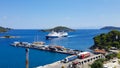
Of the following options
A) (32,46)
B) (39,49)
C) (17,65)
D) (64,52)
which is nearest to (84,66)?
(17,65)

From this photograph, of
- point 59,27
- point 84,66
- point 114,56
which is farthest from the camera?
point 59,27

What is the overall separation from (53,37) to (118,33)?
42.6 metres

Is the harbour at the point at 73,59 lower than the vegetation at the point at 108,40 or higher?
lower

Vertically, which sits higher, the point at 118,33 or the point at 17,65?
the point at 118,33

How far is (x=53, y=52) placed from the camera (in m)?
47.6

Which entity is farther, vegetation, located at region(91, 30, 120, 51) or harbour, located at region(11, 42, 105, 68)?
vegetation, located at region(91, 30, 120, 51)

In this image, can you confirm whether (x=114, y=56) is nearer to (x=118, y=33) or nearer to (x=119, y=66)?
(x=119, y=66)

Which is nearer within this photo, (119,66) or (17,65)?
(119,66)

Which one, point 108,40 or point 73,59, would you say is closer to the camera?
point 73,59

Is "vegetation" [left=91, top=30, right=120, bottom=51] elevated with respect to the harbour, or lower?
elevated

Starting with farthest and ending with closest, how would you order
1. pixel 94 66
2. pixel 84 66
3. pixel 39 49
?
pixel 39 49 → pixel 84 66 → pixel 94 66

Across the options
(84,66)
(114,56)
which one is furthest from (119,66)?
Answer: (114,56)

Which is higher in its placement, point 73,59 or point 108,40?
point 108,40

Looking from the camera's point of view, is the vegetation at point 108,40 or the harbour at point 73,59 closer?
the harbour at point 73,59
